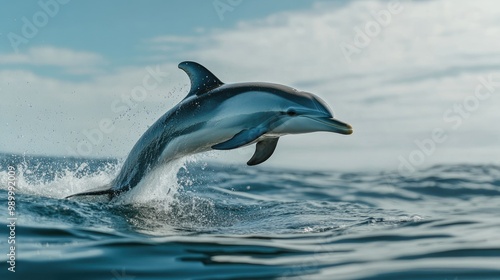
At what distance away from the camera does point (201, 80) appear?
873 cm

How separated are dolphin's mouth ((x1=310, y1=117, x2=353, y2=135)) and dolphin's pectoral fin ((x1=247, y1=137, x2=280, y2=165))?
3.45ft

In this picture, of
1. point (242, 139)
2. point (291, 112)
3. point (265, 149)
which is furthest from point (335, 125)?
point (265, 149)

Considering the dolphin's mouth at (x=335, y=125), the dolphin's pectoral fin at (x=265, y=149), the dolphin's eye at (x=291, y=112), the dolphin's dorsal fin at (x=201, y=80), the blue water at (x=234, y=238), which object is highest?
the dolphin's dorsal fin at (x=201, y=80)

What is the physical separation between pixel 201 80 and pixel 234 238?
2624mm

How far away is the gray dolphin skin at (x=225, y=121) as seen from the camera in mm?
7980

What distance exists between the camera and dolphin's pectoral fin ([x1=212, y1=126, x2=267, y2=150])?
7.90 m

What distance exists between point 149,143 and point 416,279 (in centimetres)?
517

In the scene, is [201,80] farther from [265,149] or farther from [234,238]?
[234,238]

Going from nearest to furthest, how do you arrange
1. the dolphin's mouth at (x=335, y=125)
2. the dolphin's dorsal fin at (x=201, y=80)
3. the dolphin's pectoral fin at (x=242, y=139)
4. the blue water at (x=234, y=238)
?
the blue water at (x=234, y=238) < the dolphin's mouth at (x=335, y=125) < the dolphin's pectoral fin at (x=242, y=139) < the dolphin's dorsal fin at (x=201, y=80)

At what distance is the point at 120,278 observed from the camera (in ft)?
16.8

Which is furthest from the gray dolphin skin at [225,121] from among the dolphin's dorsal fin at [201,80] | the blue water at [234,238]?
the blue water at [234,238]

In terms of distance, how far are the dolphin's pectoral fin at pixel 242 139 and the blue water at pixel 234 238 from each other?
962mm

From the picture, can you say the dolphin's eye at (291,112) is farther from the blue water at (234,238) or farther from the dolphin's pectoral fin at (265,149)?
the blue water at (234,238)

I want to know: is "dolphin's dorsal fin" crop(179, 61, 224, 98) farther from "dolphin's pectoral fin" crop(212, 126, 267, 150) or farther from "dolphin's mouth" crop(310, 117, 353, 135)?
"dolphin's mouth" crop(310, 117, 353, 135)
